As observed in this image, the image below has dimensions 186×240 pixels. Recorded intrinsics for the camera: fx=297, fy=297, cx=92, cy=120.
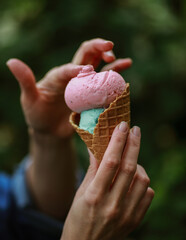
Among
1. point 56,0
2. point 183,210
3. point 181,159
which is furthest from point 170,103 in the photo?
point 56,0

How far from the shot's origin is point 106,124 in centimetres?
130

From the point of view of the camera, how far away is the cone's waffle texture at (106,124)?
50.6 inches

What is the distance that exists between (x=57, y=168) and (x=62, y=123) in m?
0.36

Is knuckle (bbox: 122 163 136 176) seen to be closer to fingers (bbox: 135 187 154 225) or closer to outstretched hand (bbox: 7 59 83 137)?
fingers (bbox: 135 187 154 225)

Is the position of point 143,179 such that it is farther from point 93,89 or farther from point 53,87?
point 53,87

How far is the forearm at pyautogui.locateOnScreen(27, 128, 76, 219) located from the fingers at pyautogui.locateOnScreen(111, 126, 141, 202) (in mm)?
859

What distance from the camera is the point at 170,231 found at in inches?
98.3

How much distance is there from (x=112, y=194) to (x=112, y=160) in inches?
6.4

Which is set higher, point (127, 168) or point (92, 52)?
point (92, 52)

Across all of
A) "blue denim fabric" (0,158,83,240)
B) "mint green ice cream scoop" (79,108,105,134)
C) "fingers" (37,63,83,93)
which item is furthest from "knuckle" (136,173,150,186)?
"blue denim fabric" (0,158,83,240)

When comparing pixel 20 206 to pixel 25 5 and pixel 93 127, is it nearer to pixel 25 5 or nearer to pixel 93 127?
pixel 93 127

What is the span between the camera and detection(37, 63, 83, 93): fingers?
4.76 ft

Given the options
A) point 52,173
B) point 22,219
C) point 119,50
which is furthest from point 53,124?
point 119,50

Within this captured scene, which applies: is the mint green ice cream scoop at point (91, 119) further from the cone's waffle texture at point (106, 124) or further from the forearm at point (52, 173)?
the forearm at point (52, 173)
